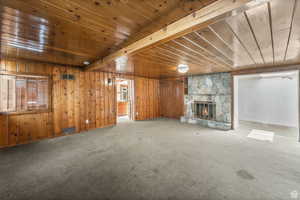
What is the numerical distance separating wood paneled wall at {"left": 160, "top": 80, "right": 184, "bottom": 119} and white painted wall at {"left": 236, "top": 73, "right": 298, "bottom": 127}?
3167 mm

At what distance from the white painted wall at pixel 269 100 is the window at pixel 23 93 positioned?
8.53 meters

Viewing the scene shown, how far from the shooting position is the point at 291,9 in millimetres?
1271

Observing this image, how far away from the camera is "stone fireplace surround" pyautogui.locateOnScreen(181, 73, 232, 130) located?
→ 4824 millimetres

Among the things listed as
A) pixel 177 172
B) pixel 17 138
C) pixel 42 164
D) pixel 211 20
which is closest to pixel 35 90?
pixel 17 138

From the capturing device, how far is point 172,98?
693 cm

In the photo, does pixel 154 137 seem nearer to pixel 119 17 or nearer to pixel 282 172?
pixel 282 172

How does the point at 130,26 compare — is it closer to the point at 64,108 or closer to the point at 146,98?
the point at 64,108

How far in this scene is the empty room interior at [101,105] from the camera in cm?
146

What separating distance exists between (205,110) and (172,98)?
196cm

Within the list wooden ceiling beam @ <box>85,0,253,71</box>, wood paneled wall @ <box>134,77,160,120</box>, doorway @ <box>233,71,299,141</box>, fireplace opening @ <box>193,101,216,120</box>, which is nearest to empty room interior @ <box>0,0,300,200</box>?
wooden ceiling beam @ <box>85,0,253,71</box>

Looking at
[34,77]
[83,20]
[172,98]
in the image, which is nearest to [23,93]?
[34,77]

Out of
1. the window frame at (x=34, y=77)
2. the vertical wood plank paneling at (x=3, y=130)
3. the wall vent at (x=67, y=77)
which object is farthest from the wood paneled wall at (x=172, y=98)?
the vertical wood plank paneling at (x=3, y=130)

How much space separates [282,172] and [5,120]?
6.19 meters

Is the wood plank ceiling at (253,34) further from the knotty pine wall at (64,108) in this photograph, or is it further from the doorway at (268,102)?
the knotty pine wall at (64,108)
